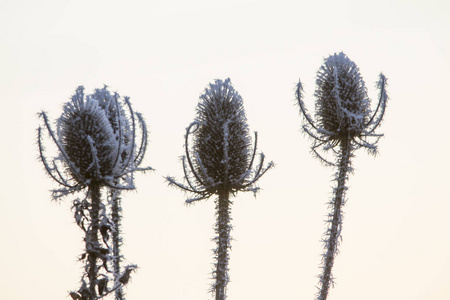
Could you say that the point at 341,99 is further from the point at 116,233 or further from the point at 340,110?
the point at 116,233

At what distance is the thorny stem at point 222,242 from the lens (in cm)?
1051

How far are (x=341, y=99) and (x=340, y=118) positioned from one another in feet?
1.30

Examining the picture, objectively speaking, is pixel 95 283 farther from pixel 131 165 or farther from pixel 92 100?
Answer: pixel 92 100

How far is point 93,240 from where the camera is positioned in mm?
9359

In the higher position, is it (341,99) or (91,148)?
(341,99)

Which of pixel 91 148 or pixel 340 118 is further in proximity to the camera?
pixel 340 118

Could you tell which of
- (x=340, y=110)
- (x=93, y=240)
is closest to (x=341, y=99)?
(x=340, y=110)

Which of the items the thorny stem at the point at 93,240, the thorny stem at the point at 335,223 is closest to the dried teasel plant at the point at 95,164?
the thorny stem at the point at 93,240

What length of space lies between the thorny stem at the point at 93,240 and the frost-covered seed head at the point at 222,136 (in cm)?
202

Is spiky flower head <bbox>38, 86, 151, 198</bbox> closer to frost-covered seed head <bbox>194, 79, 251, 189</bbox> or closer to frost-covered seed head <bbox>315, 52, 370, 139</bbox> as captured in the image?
frost-covered seed head <bbox>194, 79, 251, 189</bbox>

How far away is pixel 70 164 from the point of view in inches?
365

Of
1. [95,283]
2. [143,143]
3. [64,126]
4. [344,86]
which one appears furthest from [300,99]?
[95,283]

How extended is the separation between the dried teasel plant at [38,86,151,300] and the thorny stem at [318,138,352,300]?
143 inches

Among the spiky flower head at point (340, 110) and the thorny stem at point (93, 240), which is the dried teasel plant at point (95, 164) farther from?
the spiky flower head at point (340, 110)
